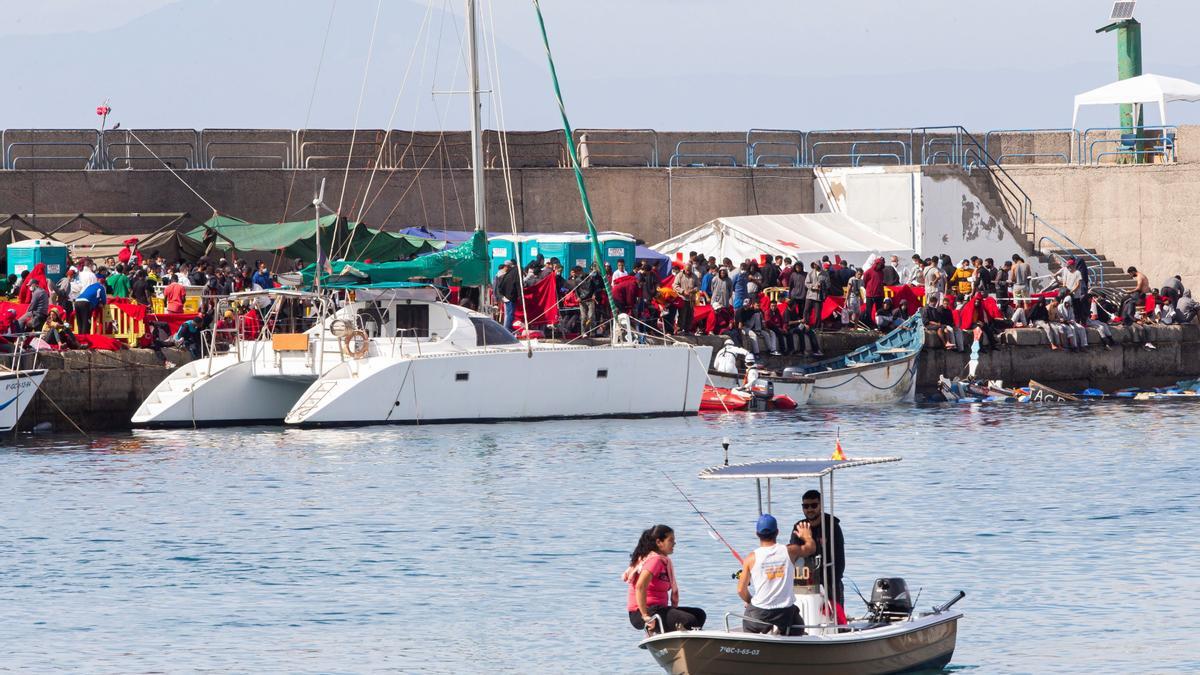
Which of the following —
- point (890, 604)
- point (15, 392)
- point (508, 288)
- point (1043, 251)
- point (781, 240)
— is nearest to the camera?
point (890, 604)

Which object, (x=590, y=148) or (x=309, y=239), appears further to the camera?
(x=590, y=148)

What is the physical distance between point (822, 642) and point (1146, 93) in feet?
134

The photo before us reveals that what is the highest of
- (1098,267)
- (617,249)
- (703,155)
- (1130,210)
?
(703,155)

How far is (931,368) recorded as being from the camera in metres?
45.4

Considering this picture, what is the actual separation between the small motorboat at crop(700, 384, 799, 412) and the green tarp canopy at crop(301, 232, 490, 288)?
5372 millimetres

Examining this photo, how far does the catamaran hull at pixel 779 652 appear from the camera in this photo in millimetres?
16562

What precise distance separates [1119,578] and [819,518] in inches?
291

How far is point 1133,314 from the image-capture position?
4853 cm

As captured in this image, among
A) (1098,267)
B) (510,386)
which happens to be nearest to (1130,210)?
(1098,267)

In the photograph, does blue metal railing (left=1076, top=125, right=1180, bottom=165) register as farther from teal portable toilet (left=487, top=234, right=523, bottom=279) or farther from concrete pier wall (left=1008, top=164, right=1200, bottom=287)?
teal portable toilet (left=487, top=234, right=523, bottom=279)

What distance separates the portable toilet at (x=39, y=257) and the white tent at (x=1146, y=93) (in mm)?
28239

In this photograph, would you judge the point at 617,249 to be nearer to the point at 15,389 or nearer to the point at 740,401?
the point at 740,401

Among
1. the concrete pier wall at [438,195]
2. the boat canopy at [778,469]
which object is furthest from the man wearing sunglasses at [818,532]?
the concrete pier wall at [438,195]

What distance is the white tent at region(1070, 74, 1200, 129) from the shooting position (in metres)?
54.0
